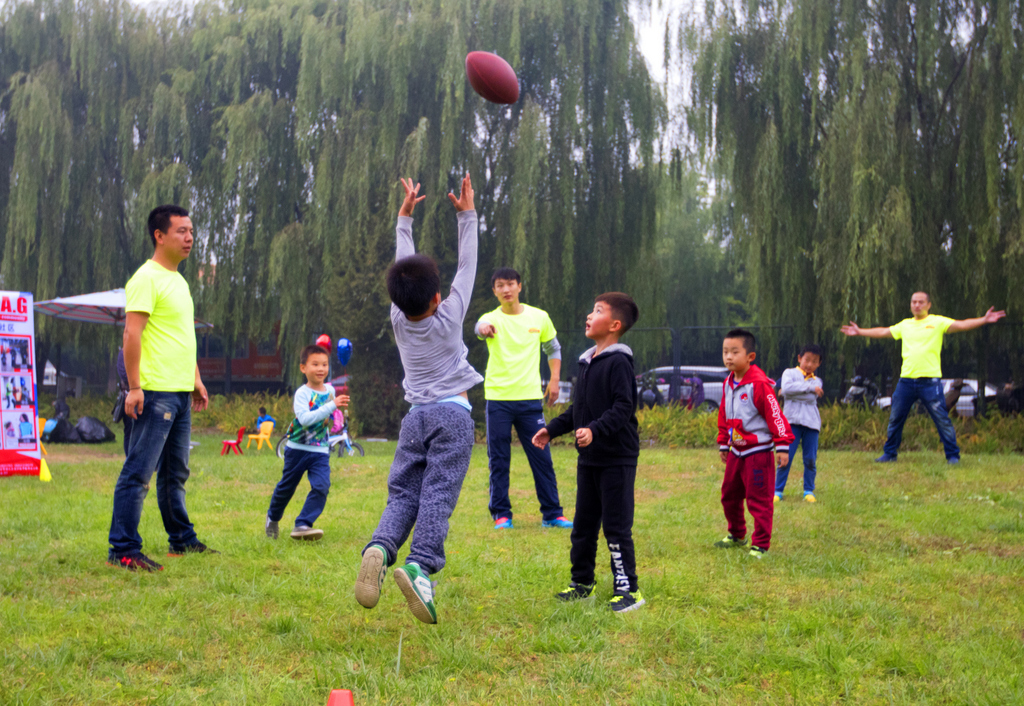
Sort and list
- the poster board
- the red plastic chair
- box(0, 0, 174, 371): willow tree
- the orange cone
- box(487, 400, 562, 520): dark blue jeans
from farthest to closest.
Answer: box(0, 0, 174, 371): willow tree
the red plastic chair
the poster board
box(487, 400, 562, 520): dark blue jeans
the orange cone

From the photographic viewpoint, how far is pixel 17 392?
9.20 m

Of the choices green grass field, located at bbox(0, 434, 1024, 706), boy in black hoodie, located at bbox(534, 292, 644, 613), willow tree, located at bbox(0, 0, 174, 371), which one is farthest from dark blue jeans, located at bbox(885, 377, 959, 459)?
willow tree, located at bbox(0, 0, 174, 371)

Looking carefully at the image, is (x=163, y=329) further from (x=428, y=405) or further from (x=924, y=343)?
(x=924, y=343)

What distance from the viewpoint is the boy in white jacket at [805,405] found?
7.18m

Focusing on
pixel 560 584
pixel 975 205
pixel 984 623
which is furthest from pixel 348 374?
pixel 984 623

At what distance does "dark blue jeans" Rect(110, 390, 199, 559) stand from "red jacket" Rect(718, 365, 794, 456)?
328 cm

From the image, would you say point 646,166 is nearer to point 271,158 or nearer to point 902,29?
point 902,29

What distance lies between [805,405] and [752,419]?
253 centimetres

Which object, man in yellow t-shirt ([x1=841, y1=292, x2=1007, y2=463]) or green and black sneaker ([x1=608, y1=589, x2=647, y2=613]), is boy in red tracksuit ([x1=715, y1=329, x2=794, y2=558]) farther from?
man in yellow t-shirt ([x1=841, y1=292, x2=1007, y2=463])

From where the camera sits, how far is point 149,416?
471 cm

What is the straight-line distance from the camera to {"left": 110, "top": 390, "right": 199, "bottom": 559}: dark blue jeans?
4637 mm

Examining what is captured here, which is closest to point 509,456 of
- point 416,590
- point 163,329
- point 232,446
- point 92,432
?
point 163,329

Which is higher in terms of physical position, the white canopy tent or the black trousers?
the white canopy tent

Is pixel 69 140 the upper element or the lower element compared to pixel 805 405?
upper
